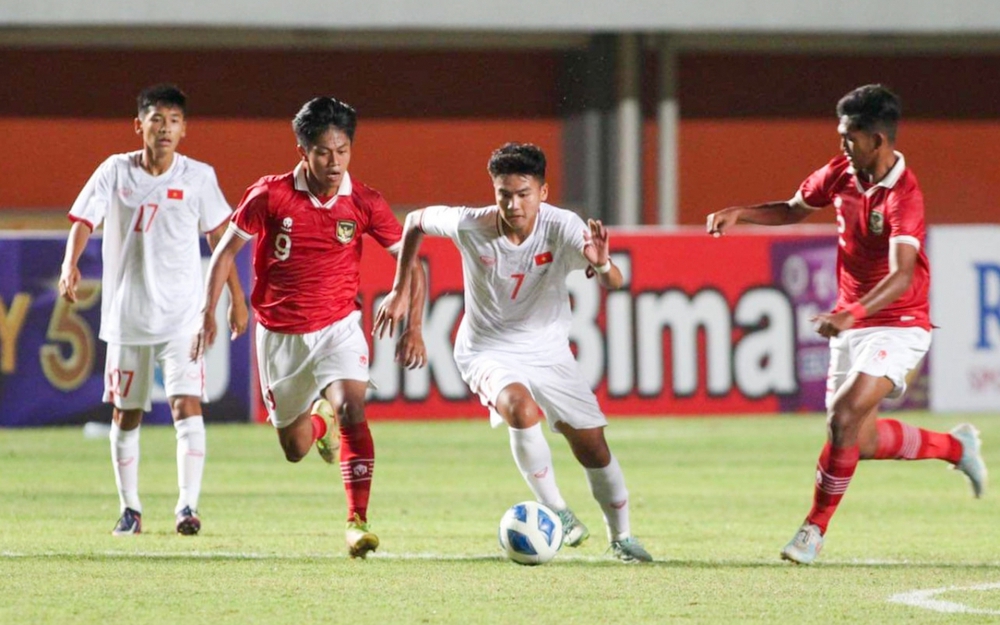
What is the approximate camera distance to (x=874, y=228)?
315 inches

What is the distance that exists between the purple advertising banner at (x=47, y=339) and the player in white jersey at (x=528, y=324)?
299 inches

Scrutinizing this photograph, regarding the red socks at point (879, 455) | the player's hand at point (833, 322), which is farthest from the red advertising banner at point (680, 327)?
the player's hand at point (833, 322)

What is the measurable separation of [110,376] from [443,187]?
13.1 m

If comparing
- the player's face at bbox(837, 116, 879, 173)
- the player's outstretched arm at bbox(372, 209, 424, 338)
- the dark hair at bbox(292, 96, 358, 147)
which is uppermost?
the dark hair at bbox(292, 96, 358, 147)

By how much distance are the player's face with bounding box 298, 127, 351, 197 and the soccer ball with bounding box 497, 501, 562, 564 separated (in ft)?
5.32

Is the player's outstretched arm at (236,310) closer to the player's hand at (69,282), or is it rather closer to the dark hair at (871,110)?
the player's hand at (69,282)

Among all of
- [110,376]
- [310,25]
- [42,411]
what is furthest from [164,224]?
[310,25]

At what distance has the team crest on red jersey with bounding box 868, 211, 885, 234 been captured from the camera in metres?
7.95

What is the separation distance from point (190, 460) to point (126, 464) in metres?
0.31

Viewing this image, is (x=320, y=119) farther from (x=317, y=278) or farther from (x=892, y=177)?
(x=892, y=177)

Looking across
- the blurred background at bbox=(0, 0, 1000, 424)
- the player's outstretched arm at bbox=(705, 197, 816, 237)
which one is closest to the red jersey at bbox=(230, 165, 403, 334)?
the player's outstretched arm at bbox=(705, 197, 816, 237)

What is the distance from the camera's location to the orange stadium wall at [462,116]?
21453 mm

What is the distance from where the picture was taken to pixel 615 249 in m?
16.6

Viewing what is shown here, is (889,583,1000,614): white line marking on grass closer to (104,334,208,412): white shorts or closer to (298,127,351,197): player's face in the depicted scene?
(298,127,351,197): player's face
